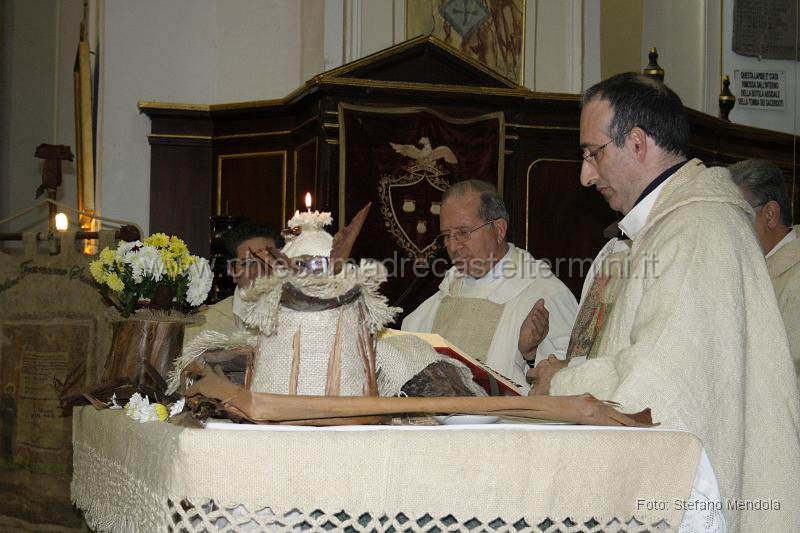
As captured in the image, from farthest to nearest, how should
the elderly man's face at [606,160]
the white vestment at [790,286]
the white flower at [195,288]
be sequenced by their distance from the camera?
the white vestment at [790,286] < the white flower at [195,288] < the elderly man's face at [606,160]

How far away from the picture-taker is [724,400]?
86.2 inches

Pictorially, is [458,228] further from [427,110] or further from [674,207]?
[674,207]

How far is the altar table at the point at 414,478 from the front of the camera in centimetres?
159

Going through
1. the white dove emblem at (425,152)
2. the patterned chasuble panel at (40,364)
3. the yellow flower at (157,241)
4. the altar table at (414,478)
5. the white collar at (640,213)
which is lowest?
the patterned chasuble panel at (40,364)

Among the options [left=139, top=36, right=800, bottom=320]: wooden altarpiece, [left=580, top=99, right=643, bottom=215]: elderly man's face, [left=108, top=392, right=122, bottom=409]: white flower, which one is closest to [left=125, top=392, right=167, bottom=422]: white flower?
[left=108, top=392, right=122, bottom=409]: white flower

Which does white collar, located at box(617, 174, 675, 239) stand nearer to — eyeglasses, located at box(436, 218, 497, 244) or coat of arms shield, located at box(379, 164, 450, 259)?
eyeglasses, located at box(436, 218, 497, 244)

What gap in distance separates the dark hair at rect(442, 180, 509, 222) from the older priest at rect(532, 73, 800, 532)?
2280 millimetres

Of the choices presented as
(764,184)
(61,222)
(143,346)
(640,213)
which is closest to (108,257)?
(143,346)

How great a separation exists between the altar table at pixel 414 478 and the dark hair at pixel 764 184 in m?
3.44

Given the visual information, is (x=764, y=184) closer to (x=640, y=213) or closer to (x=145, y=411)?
(x=640, y=213)

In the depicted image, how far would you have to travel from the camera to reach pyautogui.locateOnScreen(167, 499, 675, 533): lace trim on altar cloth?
1583mm

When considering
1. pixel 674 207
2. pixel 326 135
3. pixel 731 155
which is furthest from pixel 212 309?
pixel 731 155

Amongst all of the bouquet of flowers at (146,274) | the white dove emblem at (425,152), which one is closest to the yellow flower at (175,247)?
the bouquet of flowers at (146,274)

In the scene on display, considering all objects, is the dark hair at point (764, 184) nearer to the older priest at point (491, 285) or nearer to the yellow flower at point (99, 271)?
the older priest at point (491, 285)
